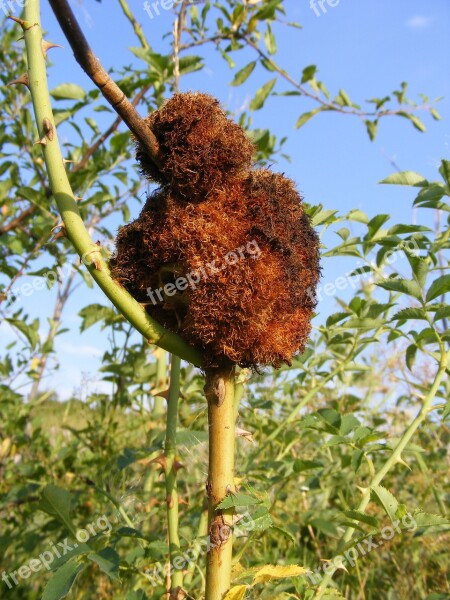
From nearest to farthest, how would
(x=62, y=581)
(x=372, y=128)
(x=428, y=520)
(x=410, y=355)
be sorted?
(x=62, y=581)
(x=428, y=520)
(x=410, y=355)
(x=372, y=128)

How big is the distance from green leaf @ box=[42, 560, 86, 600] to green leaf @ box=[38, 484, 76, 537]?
354mm

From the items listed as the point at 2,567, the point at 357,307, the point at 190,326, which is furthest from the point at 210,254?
the point at 2,567

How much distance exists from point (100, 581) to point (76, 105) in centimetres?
218

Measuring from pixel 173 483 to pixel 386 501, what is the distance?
0.52 meters

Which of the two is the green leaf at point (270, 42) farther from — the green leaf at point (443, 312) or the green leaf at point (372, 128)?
the green leaf at point (443, 312)

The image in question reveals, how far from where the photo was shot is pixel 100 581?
98.8 inches

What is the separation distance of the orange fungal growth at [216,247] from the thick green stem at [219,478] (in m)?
0.06

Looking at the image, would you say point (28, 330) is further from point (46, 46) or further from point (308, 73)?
point (46, 46)

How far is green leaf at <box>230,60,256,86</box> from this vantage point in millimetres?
2774

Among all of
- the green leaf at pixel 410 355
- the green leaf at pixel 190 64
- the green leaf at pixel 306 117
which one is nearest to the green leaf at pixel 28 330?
the green leaf at pixel 190 64

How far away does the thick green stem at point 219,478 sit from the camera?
41.4 inches

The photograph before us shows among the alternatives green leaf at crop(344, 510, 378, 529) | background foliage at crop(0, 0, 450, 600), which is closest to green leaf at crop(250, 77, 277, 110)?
background foliage at crop(0, 0, 450, 600)

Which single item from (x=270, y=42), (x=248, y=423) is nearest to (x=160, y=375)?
(x=248, y=423)

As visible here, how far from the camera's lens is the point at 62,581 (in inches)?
47.1
